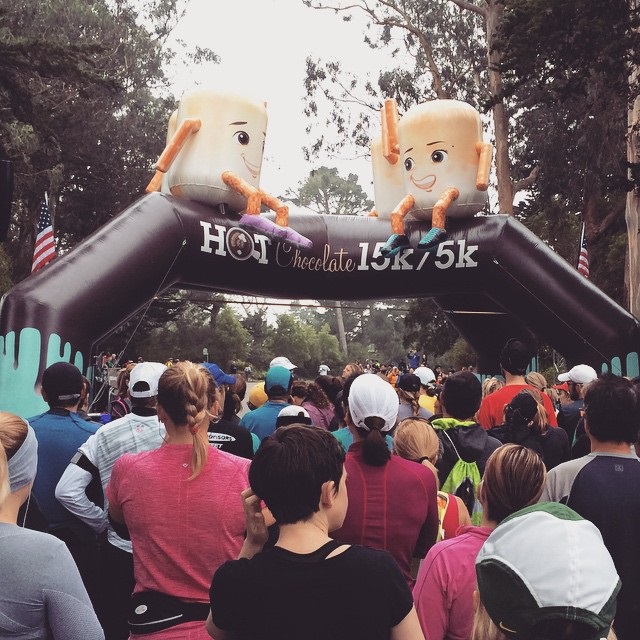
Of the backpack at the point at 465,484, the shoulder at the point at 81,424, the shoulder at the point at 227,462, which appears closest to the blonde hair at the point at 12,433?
the shoulder at the point at 227,462

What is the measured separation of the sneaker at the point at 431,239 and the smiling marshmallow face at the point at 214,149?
230 cm

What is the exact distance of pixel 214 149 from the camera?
10.2m

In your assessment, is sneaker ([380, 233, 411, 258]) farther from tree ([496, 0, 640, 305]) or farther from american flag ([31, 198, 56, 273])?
tree ([496, 0, 640, 305])

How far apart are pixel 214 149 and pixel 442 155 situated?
2.90 meters

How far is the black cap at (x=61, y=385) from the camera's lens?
4.03 meters

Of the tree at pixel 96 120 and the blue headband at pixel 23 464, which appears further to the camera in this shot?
the tree at pixel 96 120

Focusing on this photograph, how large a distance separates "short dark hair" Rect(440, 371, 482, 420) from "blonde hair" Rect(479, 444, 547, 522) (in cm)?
173

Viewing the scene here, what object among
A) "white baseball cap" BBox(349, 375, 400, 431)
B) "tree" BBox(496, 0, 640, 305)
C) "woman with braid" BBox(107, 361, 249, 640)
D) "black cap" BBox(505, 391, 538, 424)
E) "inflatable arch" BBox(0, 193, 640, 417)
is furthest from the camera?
"tree" BBox(496, 0, 640, 305)

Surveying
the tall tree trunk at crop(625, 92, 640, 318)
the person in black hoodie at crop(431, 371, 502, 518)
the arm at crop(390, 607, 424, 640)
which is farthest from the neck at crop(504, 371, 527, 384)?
the tall tree trunk at crop(625, 92, 640, 318)

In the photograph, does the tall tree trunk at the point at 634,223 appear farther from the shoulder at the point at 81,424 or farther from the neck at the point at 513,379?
the shoulder at the point at 81,424

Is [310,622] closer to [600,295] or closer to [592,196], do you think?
[600,295]

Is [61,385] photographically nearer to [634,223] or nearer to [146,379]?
[146,379]

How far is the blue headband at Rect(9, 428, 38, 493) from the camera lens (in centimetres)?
218

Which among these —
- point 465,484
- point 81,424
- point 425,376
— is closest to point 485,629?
point 465,484
